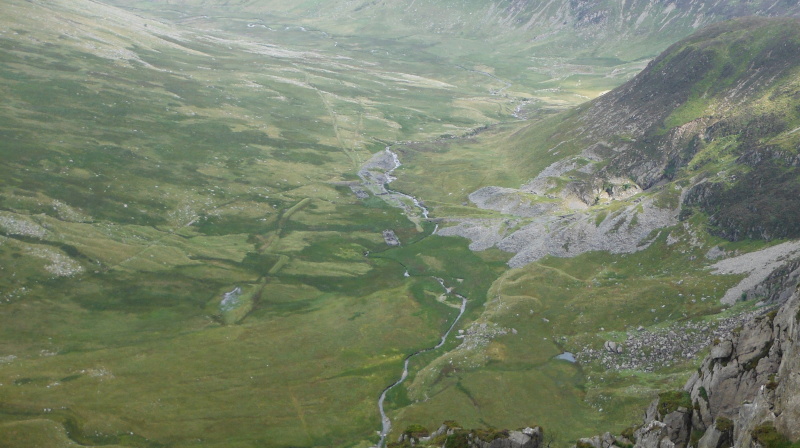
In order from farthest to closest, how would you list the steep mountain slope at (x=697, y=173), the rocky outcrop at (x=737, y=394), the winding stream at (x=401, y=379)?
the steep mountain slope at (x=697, y=173), the winding stream at (x=401, y=379), the rocky outcrop at (x=737, y=394)

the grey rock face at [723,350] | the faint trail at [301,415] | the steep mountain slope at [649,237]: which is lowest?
the faint trail at [301,415]

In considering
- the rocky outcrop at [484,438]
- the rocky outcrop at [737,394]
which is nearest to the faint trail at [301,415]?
the rocky outcrop at [484,438]

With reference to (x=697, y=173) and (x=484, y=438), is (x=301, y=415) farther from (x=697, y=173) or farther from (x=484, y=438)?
(x=697, y=173)

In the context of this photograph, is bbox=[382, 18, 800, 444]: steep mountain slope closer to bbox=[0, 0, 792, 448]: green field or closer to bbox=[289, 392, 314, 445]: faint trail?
bbox=[0, 0, 792, 448]: green field

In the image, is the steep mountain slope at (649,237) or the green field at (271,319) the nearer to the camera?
the green field at (271,319)

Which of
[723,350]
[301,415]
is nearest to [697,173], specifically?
[723,350]

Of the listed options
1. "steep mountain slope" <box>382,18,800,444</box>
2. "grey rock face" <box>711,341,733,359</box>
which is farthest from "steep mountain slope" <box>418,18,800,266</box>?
"grey rock face" <box>711,341,733,359</box>

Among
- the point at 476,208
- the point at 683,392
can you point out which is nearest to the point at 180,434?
the point at 683,392

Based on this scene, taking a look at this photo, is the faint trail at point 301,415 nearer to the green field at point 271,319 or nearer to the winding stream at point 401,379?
the green field at point 271,319

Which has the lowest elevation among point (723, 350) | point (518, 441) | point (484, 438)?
point (484, 438)
